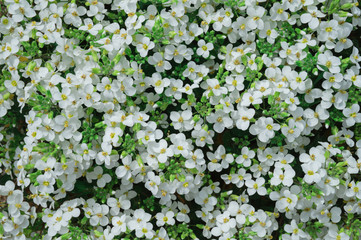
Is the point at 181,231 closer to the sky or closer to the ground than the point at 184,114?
closer to the ground

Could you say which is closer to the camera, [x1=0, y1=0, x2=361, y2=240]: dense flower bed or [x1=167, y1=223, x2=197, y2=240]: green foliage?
[x1=0, y1=0, x2=361, y2=240]: dense flower bed

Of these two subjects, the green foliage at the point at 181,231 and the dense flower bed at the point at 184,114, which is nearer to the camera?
the dense flower bed at the point at 184,114

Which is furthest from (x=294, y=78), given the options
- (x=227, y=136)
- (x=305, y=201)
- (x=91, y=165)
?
(x=91, y=165)

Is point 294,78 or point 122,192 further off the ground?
point 294,78

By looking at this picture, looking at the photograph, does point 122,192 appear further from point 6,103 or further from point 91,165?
point 6,103

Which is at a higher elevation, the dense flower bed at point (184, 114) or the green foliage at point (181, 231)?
the dense flower bed at point (184, 114)

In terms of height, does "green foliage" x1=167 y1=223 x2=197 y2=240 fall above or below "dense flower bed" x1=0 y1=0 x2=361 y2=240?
below

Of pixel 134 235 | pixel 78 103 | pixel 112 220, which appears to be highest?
pixel 78 103

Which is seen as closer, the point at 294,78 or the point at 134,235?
the point at 294,78
